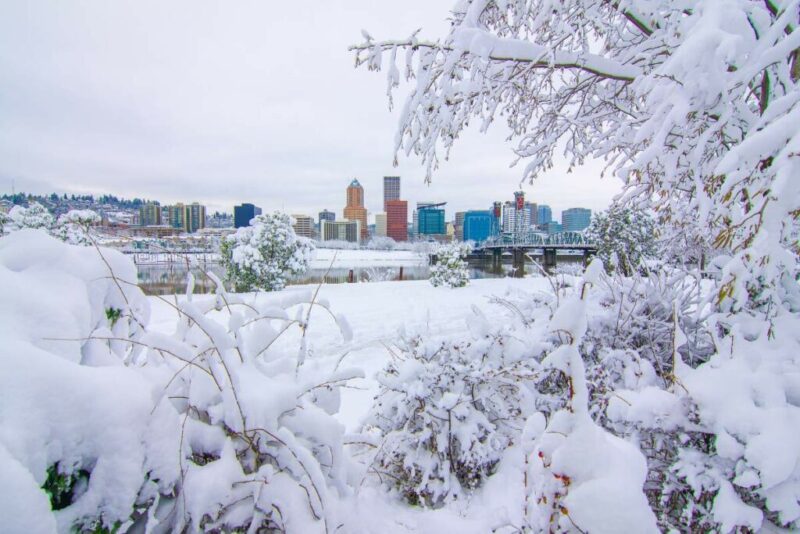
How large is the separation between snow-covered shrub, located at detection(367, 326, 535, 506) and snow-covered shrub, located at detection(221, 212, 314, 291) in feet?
40.7

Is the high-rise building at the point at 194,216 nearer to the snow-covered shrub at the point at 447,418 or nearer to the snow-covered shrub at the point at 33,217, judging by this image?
the snow-covered shrub at the point at 33,217

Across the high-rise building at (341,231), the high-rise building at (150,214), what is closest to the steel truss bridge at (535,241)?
the high-rise building at (341,231)

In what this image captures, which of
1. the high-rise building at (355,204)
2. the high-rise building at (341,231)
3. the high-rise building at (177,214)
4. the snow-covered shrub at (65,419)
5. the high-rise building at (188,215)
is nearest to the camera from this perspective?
the snow-covered shrub at (65,419)

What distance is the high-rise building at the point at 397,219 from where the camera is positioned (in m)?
122

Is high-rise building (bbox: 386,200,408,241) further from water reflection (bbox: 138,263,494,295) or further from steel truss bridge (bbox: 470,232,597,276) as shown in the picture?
water reflection (bbox: 138,263,494,295)

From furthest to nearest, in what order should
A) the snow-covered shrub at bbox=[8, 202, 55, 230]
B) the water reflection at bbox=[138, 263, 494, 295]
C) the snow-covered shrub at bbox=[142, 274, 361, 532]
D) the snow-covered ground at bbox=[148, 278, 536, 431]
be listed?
1. the water reflection at bbox=[138, 263, 494, 295]
2. the snow-covered shrub at bbox=[8, 202, 55, 230]
3. the snow-covered ground at bbox=[148, 278, 536, 431]
4. the snow-covered shrub at bbox=[142, 274, 361, 532]

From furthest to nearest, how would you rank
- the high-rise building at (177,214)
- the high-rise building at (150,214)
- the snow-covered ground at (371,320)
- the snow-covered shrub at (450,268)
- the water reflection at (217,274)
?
the high-rise building at (177,214), the high-rise building at (150,214), the water reflection at (217,274), the snow-covered shrub at (450,268), the snow-covered ground at (371,320)

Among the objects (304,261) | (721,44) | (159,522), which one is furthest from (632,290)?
(304,261)

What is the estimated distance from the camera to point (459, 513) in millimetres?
2170

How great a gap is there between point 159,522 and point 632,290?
3243mm

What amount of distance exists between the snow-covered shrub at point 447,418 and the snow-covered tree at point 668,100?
4.50 ft

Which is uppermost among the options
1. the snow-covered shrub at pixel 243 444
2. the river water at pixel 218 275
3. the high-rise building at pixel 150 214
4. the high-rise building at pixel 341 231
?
the high-rise building at pixel 150 214

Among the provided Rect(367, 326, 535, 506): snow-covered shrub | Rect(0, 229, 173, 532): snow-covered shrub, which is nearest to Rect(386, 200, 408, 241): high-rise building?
Rect(367, 326, 535, 506): snow-covered shrub

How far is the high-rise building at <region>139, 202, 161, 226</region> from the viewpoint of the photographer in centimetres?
7425
